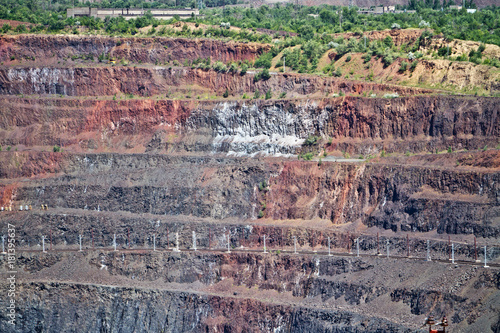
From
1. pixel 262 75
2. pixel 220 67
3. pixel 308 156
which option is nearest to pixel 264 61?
pixel 262 75

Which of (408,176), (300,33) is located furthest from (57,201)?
(300,33)

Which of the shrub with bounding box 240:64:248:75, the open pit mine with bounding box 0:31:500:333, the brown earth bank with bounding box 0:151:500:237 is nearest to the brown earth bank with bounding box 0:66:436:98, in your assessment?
the open pit mine with bounding box 0:31:500:333

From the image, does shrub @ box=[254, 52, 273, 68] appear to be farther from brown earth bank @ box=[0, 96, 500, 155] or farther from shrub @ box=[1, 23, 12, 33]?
shrub @ box=[1, 23, 12, 33]

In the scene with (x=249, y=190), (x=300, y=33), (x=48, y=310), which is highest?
(x=300, y=33)

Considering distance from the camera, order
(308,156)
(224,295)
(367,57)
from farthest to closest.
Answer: (367,57), (308,156), (224,295)

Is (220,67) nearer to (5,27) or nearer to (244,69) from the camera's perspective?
(244,69)

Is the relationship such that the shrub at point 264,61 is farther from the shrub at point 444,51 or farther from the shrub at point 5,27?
the shrub at point 5,27

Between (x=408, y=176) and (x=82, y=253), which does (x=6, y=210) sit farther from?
(x=408, y=176)
